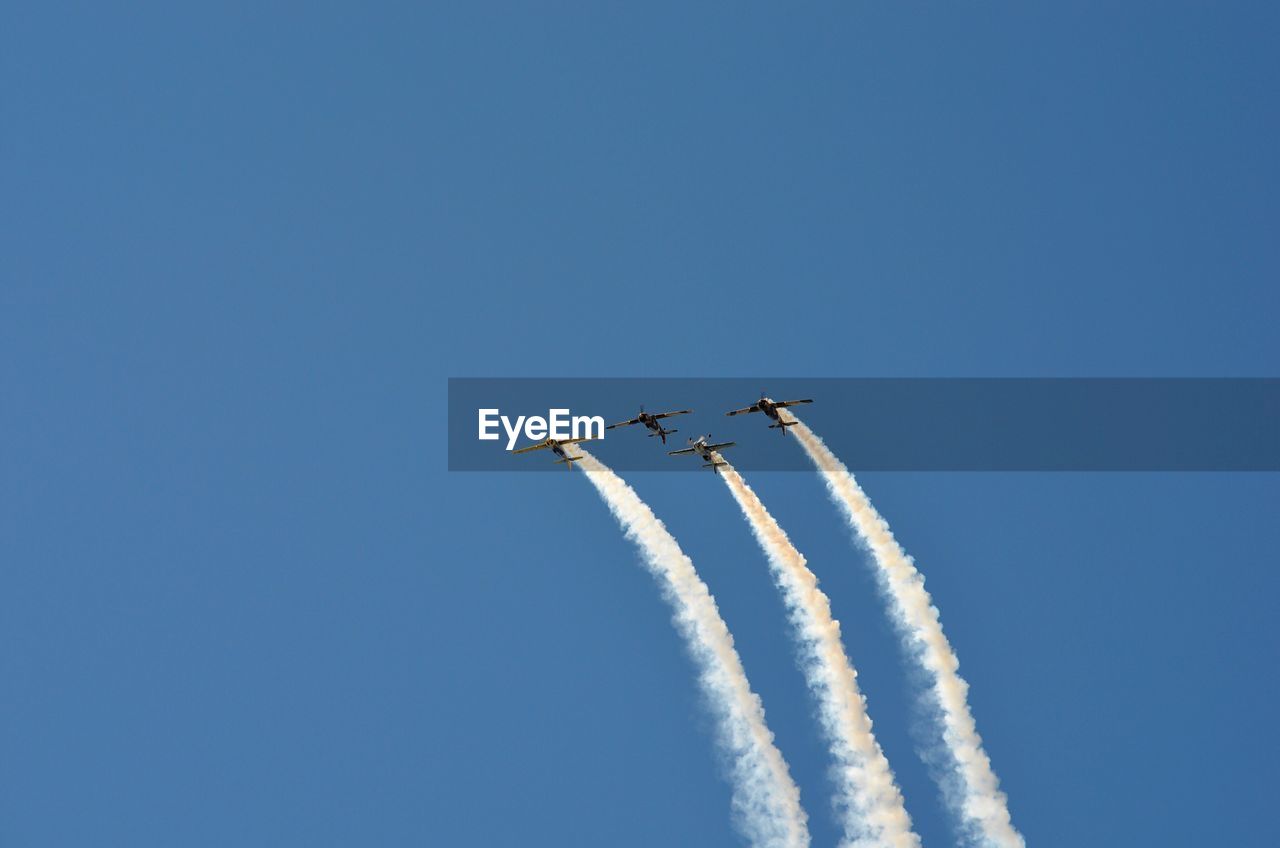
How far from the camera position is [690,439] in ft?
317

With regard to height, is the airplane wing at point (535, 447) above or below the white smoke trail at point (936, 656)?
above

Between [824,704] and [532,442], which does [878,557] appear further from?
[532,442]

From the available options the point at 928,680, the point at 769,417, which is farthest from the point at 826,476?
the point at 928,680

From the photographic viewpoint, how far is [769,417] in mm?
96000

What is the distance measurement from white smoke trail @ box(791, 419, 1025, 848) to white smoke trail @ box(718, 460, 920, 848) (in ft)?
9.70

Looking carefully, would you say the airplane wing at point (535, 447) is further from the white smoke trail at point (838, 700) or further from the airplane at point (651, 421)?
the white smoke trail at point (838, 700)

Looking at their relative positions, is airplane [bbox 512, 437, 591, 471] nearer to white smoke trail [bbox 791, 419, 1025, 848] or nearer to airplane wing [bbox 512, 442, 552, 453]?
airplane wing [bbox 512, 442, 552, 453]

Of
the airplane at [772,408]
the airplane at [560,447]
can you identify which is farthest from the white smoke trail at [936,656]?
the airplane at [560,447]

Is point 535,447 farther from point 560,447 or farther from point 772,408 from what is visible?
point 772,408

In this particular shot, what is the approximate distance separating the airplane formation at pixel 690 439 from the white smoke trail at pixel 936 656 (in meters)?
2.30

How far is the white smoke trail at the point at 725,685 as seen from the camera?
89.5m

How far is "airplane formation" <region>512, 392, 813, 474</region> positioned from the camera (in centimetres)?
9512

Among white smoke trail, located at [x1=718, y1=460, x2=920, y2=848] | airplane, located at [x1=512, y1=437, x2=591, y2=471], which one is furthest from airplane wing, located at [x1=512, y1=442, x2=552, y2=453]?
white smoke trail, located at [x1=718, y1=460, x2=920, y2=848]

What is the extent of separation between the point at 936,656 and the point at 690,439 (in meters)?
15.2
